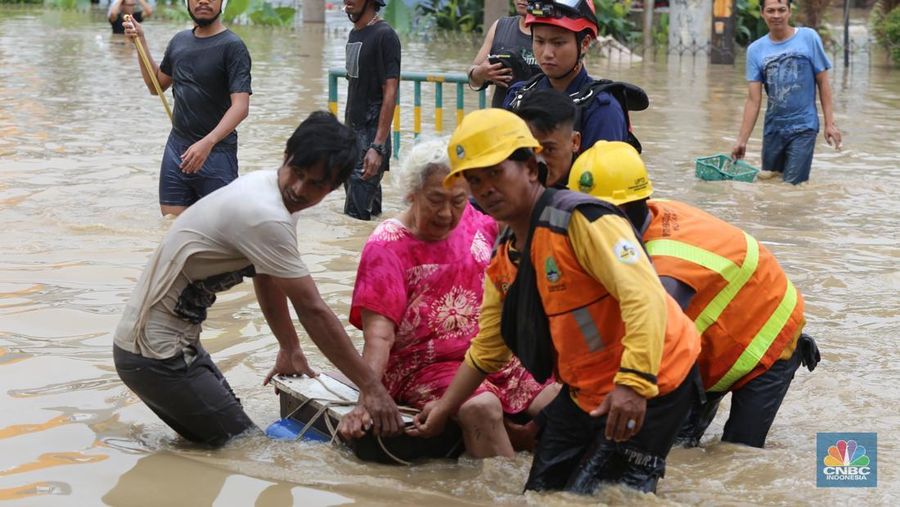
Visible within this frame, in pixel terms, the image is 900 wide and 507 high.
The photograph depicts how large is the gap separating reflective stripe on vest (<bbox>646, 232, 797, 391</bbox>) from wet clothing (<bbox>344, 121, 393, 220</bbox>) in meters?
4.62

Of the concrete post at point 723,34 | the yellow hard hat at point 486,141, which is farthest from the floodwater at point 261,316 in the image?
the concrete post at point 723,34

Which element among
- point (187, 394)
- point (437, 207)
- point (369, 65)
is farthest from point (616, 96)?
point (369, 65)

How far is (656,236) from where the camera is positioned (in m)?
4.33

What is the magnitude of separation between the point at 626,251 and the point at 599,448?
2.32 feet

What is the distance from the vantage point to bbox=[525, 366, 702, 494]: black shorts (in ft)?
12.8

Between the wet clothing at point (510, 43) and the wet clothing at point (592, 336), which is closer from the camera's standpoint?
the wet clothing at point (592, 336)

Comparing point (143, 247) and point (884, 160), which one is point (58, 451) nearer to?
point (143, 247)

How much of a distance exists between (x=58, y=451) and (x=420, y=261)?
1.46 m

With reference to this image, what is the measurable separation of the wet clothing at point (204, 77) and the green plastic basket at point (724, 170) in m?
4.81

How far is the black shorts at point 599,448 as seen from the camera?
3.91 m

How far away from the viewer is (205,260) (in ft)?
14.6

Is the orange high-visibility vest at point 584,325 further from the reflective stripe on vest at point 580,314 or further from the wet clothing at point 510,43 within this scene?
the wet clothing at point 510,43

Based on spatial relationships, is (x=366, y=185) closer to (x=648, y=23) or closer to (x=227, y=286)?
(x=227, y=286)

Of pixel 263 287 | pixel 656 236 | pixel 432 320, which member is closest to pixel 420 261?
pixel 432 320
